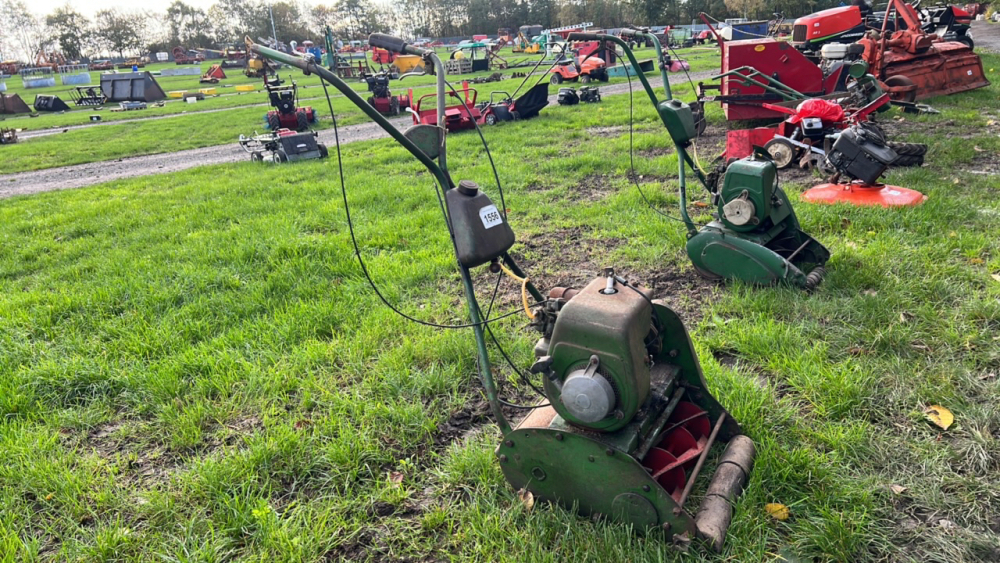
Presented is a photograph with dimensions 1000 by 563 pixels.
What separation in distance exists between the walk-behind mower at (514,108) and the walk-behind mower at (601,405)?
10257mm

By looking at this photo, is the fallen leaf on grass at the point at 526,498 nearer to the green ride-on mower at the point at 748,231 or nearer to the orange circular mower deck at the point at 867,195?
the green ride-on mower at the point at 748,231

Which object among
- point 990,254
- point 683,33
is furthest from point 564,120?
point 683,33

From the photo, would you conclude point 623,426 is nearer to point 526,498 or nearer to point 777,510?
point 526,498

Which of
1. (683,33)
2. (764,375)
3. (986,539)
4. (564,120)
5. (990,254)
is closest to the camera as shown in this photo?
(986,539)

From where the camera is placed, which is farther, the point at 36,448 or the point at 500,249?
the point at 36,448

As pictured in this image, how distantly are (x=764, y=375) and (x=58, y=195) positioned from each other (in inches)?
397

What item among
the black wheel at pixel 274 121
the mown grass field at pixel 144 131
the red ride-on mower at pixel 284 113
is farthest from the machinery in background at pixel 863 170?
the black wheel at pixel 274 121

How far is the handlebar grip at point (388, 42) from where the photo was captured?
211 centimetres

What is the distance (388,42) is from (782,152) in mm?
5778

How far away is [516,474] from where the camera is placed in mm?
2326

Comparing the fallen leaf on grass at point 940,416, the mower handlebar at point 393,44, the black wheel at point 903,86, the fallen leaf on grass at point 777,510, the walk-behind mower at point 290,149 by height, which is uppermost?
the mower handlebar at point 393,44

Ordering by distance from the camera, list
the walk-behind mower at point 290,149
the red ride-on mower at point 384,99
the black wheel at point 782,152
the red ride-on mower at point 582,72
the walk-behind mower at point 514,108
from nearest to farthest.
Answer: the black wheel at point 782,152
the walk-behind mower at point 290,149
the walk-behind mower at point 514,108
the red ride-on mower at point 384,99
the red ride-on mower at point 582,72

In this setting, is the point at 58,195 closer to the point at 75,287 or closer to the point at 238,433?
the point at 75,287

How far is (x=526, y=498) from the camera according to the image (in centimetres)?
233
